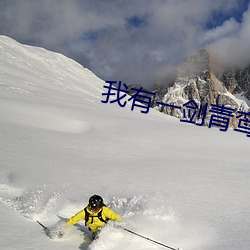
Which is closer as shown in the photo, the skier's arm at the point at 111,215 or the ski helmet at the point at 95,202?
the ski helmet at the point at 95,202

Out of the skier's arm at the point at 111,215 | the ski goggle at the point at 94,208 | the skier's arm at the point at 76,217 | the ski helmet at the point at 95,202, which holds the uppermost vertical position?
the ski helmet at the point at 95,202

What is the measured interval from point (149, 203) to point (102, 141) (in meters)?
6.48

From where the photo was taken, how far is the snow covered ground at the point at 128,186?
527 centimetres

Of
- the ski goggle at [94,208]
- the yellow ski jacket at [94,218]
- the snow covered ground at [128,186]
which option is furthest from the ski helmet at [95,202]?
the snow covered ground at [128,186]

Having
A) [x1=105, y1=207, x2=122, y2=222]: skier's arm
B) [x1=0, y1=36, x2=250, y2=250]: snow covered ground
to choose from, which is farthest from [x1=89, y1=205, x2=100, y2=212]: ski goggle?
[x1=0, y1=36, x2=250, y2=250]: snow covered ground

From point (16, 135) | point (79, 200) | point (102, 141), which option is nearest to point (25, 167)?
point (79, 200)

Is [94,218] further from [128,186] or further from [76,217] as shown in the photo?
[128,186]

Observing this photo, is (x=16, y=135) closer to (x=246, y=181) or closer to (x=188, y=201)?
(x=188, y=201)

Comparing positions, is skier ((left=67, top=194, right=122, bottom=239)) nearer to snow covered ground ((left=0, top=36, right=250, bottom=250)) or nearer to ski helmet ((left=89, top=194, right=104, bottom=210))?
ski helmet ((left=89, top=194, right=104, bottom=210))

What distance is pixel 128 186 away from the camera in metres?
7.69

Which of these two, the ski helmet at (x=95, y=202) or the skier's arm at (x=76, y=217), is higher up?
the ski helmet at (x=95, y=202)

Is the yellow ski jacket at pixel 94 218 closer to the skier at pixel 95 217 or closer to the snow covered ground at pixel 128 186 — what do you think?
the skier at pixel 95 217

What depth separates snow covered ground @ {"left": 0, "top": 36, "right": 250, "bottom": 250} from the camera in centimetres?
527

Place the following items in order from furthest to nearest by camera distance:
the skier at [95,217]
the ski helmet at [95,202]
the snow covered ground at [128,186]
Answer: the skier at [95,217] → the ski helmet at [95,202] → the snow covered ground at [128,186]
